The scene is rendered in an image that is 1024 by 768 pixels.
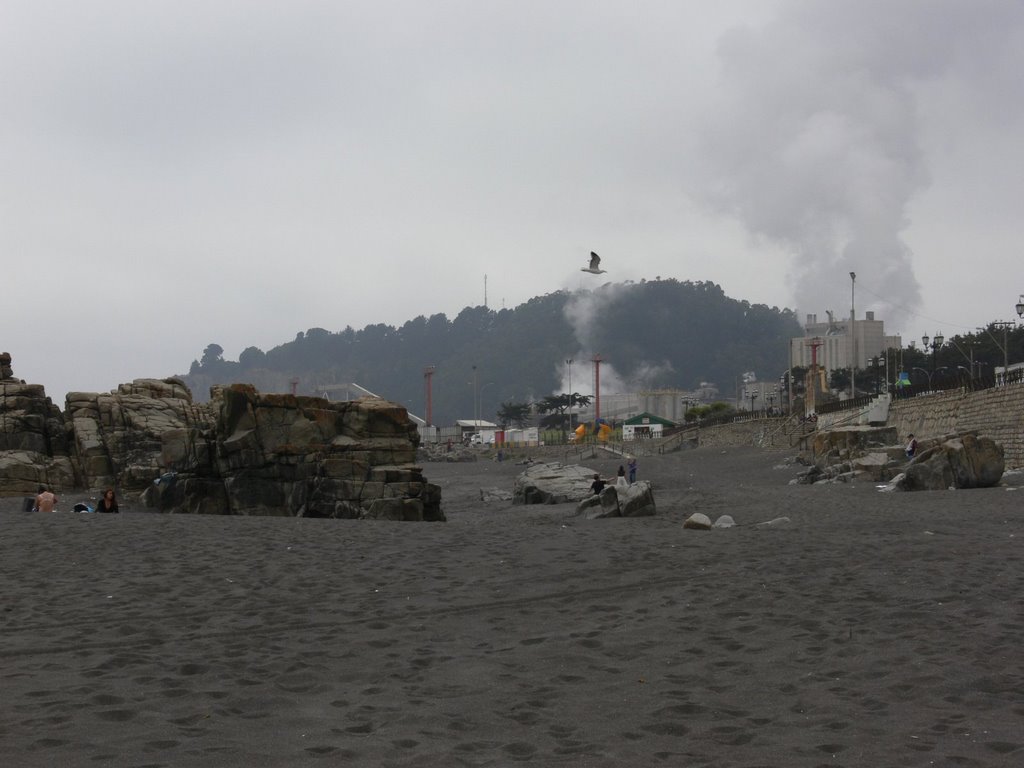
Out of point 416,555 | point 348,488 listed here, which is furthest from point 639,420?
point 416,555

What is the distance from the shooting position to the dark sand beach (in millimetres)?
5840

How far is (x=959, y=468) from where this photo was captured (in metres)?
23.1

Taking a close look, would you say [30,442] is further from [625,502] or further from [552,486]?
[625,502]

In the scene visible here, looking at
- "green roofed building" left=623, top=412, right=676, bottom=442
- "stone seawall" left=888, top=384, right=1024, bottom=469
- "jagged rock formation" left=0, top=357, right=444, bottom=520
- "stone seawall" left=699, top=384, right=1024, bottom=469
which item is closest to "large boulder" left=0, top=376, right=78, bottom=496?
"jagged rock formation" left=0, top=357, right=444, bottom=520

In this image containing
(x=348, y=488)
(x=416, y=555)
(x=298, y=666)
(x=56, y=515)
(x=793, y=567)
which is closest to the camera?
(x=298, y=666)

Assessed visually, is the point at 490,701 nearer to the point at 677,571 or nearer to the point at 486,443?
the point at 677,571

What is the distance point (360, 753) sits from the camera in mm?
5695

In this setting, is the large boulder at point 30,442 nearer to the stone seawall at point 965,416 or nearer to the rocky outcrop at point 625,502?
the rocky outcrop at point 625,502

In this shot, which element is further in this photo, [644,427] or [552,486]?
[644,427]

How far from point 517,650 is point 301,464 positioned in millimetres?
17386

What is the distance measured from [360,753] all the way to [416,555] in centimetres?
775

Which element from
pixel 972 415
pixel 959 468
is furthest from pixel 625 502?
pixel 972 415

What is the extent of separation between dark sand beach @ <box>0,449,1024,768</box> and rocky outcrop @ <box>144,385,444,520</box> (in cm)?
909

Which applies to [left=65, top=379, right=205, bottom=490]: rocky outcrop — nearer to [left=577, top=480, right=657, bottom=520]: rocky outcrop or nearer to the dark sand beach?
[left=577, top=480, right=657, bottom=520]: rocky outcrop
